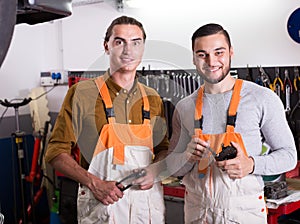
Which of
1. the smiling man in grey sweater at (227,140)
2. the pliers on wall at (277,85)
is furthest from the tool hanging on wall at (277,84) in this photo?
the smiling man in grey sweater at (227,140)

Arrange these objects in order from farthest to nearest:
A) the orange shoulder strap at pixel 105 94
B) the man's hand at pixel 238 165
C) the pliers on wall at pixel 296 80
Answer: the pliers on wall at pixel 296 80, the orange shoulder strap at pixel 105 94, the man's hand at pixel 238 165

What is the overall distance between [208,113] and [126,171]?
0.38 meters

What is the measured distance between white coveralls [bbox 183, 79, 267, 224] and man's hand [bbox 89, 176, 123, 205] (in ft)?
0.99

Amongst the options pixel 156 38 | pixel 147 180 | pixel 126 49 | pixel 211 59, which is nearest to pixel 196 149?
→ pixel 147 180

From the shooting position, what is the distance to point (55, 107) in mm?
4012

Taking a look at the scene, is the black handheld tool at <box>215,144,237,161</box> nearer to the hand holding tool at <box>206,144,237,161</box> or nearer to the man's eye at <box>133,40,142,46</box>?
the hand holding tool at <box>206,144,237,161</box>

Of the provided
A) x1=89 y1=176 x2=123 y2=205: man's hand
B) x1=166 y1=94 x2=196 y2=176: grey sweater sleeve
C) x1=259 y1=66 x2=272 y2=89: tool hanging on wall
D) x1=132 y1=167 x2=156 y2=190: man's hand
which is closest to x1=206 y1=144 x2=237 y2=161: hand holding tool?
x1=166 y1=94 x2=196 y2=176: grey sweater sleeve

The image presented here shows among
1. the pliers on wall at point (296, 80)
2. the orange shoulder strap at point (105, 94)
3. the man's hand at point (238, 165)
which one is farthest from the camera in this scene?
the pliers on wall at point (296, 80)

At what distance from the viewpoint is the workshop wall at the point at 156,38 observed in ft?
8.60

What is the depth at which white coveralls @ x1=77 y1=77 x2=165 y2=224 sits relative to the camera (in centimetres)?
161

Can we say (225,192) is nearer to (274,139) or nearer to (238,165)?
(238,165)

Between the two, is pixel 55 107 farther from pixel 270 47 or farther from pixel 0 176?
pixel 270 47

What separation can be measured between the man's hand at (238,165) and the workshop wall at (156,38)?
388 mm

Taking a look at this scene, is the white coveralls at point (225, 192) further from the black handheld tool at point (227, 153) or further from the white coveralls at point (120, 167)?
the white coveralls at point (120, 167)
